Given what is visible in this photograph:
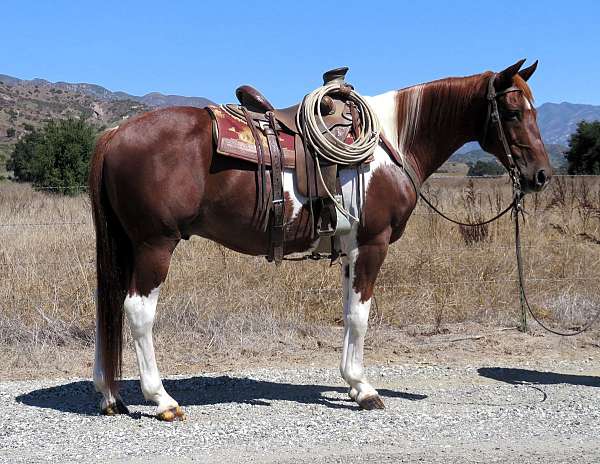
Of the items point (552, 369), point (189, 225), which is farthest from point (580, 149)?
point (189, 225)

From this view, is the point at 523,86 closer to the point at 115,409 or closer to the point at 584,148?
the point at 115,409

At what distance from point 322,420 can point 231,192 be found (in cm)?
158

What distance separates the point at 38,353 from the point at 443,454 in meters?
3.84

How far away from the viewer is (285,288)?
26.3 feet

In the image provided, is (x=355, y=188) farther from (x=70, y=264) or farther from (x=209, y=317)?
(x=70, y=264)

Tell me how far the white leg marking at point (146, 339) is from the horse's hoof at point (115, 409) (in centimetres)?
25

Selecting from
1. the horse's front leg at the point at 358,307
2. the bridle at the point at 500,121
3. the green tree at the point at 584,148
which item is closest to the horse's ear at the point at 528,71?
the bridle at the point at 500,121

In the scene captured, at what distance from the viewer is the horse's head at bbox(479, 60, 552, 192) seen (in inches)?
202

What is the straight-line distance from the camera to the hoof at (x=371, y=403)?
5129 mm

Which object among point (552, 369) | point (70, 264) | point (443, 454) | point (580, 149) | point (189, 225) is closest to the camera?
point (443, 454)

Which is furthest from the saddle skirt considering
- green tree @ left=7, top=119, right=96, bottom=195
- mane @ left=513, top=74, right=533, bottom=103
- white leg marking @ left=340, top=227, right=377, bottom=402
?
green tree @ left=7, top=119, right=96, bottom=195

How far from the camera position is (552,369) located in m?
6.38

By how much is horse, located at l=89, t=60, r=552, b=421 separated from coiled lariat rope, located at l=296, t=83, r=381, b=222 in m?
0.13

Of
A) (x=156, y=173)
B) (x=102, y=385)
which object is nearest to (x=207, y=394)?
(x=102, y=385)
